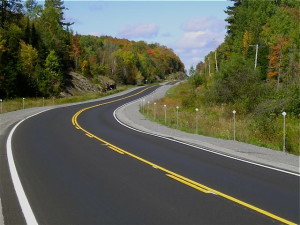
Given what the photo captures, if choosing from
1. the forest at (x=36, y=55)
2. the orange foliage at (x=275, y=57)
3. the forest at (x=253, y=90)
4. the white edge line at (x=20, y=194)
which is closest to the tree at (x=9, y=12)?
the forest at (x=36, y=55)

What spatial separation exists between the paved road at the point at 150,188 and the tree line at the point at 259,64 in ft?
52.1

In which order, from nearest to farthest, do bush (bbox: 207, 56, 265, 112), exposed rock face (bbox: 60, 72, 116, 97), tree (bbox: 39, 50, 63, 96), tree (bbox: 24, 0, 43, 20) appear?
bush (bbox: 207, 56, 265, 112), tree (bbox: 39, 50, 63, 96), exposed rock face (bbox: 60, 72, 116, 97), tree (bbox: 24, 0, 43, 20)

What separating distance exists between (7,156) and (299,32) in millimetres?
58576

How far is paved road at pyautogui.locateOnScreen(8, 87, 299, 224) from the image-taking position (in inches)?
290

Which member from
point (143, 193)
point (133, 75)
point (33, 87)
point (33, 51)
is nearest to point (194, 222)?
point (143, 193)

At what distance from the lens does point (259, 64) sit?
68812mm

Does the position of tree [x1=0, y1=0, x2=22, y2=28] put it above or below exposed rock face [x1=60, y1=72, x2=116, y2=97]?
above

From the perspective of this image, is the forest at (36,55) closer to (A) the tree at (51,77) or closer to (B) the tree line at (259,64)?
(A) the tree at (51,77)

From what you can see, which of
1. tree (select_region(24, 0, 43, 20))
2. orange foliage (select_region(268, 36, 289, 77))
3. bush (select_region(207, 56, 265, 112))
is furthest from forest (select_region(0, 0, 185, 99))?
orange foliage (select_region(268, 36, 289, 77))

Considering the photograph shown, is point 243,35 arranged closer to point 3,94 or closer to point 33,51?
point 33,51

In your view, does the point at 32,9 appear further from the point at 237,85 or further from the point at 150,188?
the point at 150,188

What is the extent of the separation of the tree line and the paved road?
15.9 meters

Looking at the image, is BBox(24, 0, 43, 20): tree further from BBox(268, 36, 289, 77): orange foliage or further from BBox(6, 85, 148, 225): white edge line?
BBox(6, 85, 148, 225): white edge line

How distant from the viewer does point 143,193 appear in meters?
8.99
